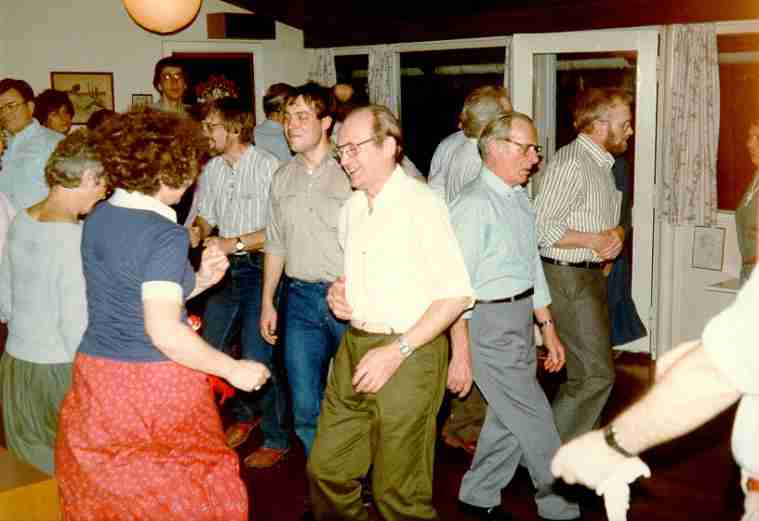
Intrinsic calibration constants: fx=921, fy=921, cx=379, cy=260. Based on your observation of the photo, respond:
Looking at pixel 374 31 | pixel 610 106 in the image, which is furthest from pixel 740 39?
pixel 374 31

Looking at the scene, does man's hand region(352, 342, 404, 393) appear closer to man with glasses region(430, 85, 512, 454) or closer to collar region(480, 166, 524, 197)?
collar region(480, 166, 524, 197)

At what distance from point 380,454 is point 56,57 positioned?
5526 millimetres

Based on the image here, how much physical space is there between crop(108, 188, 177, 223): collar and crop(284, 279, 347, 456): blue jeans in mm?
1107

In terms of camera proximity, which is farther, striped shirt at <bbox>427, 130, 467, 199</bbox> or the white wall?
the white wall

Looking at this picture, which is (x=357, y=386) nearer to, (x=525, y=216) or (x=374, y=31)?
(x=525, y=216)

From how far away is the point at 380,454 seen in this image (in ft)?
9.70

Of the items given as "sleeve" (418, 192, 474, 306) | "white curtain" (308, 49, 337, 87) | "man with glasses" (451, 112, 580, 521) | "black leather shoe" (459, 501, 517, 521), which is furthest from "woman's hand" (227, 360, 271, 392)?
"white curtain" (308, 49, 337, 87)

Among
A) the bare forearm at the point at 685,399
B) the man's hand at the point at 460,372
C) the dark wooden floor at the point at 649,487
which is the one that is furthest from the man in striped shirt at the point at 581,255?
the bare forearm at the point at 685,399

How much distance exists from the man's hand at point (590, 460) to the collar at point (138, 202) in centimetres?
139

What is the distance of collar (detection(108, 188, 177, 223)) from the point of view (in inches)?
102

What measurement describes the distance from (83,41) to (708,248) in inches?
198

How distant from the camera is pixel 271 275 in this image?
12.8 ft

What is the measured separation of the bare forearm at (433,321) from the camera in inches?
110

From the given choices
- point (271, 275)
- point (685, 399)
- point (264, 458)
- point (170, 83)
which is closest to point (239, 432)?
point (264, 458)
